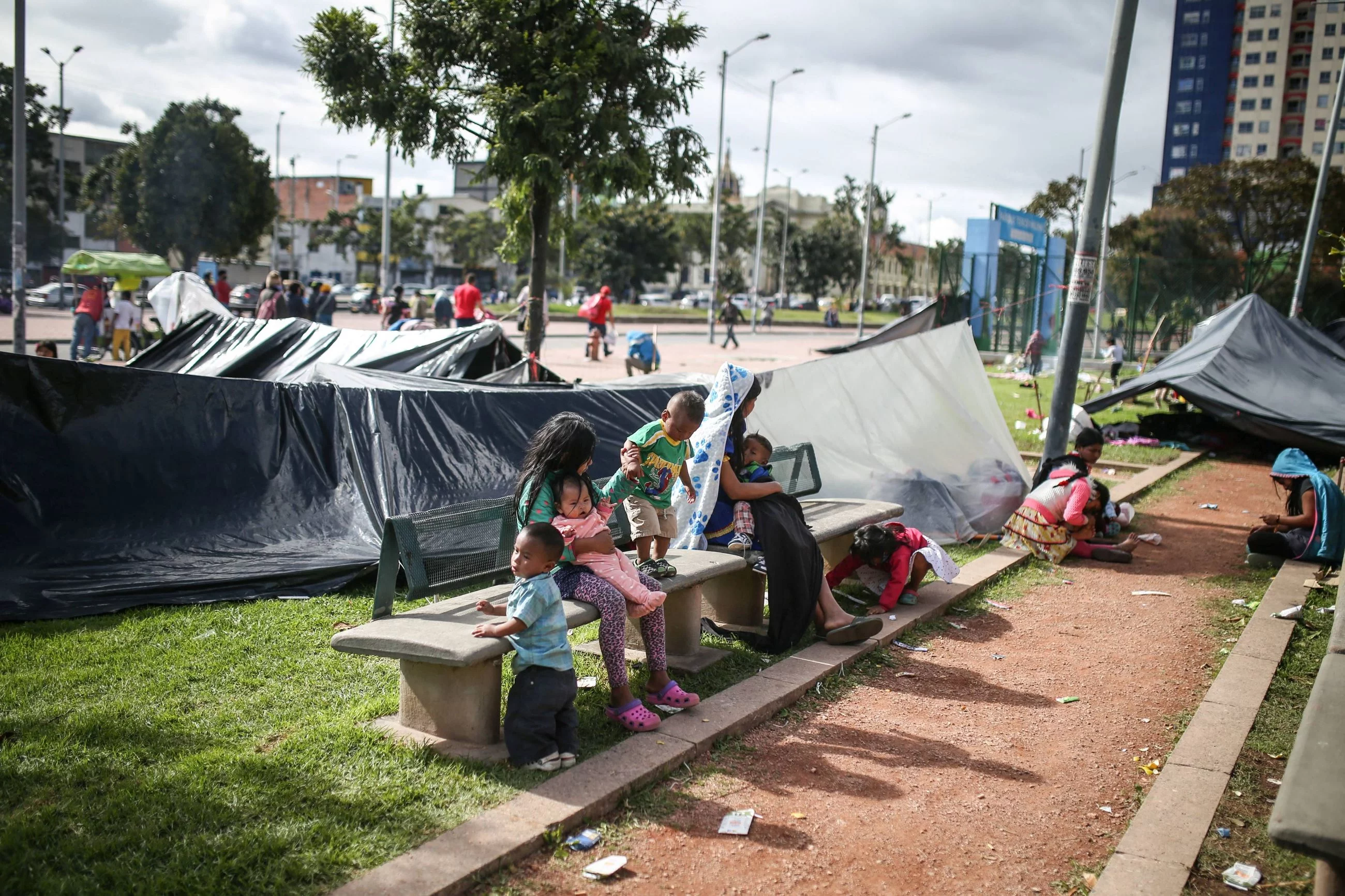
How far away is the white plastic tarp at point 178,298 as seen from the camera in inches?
603

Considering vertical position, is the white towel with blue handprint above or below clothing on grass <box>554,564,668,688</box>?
above

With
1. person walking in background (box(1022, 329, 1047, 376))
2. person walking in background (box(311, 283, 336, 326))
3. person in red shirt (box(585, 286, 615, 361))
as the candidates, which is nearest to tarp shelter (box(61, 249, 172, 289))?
person walking in background (box(311, 283, 336, 326))

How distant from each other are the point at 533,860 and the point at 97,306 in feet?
60.3

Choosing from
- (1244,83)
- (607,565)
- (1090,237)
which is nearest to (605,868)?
(607,565)

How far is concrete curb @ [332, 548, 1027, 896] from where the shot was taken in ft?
9.85

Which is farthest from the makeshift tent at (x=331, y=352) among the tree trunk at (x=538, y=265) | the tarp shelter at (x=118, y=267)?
the tarp shelter at (x=118, y=267)

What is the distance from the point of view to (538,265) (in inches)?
494

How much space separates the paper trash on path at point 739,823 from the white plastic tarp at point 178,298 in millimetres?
13876

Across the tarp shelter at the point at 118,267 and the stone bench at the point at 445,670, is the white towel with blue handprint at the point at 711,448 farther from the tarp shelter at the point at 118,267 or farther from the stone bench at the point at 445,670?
the tarp shelter at the point at 118,267

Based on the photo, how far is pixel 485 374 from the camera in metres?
10.8

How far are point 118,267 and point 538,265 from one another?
13296mm

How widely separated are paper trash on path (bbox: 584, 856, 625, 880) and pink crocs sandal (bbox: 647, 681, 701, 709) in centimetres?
114

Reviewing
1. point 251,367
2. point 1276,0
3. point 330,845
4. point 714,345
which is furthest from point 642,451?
point 1276,0

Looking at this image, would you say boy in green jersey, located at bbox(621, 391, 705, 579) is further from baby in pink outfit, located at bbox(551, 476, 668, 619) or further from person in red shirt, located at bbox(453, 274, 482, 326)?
person in red shirt, located at bbox(453, 274, 482, 326)
